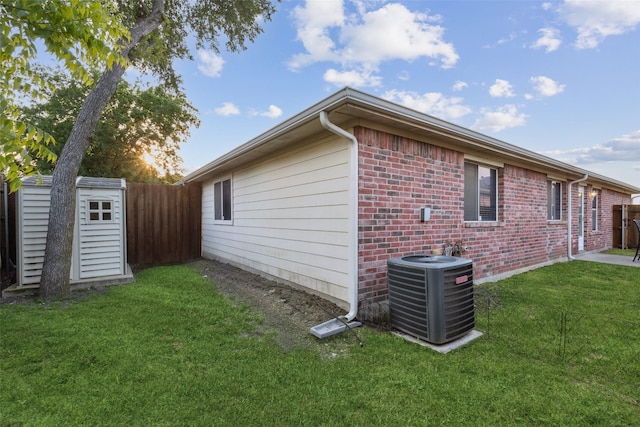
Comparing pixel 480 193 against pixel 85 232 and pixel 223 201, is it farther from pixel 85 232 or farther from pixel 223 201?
pixel 85 232

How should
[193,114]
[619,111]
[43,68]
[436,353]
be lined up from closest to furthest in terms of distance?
[436,353], [619,111], [43,68], [193,114]

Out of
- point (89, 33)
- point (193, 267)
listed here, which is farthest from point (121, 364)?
point (193, 267)

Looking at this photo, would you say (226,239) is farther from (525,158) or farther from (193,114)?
(193,114)

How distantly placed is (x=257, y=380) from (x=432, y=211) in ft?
11.6

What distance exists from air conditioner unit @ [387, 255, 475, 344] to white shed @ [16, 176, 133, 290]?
212 inches

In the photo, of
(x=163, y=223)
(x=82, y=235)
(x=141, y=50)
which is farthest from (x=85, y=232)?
(x=141, y=50)

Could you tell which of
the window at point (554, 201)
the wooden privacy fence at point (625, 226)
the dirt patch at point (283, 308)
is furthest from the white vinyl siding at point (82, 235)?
the wooden privacy fence at point (625, 226)

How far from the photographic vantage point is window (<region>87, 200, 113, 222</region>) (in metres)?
5.82

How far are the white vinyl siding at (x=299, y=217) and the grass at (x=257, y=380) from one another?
1160mm

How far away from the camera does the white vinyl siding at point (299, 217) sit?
4.12 metres

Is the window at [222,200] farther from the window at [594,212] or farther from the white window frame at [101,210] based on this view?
the window at [594,212]

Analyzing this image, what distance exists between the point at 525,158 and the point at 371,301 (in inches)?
188

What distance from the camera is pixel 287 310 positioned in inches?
166

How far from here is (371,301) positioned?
3.94 meters
